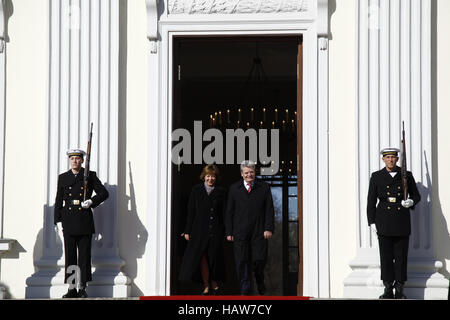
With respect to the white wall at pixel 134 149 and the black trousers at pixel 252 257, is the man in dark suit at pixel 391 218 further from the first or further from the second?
the white wall at pixel 134 149

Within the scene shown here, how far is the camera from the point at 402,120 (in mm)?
10797

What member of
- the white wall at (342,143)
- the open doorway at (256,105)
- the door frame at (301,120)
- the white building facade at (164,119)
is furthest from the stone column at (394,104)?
the open doorway at (256,105)

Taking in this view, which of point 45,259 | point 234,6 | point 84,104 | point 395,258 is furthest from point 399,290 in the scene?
point 84,104

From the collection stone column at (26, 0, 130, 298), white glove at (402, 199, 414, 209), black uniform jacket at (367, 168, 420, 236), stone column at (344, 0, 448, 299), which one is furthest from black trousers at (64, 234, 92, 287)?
white glove at (402, 199, 414, 209)

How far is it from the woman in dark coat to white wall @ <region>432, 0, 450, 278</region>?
8.24ft

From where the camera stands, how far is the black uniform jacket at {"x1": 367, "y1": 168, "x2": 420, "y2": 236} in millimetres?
10062

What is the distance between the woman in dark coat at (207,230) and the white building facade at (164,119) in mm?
505

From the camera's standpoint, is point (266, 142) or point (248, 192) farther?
point (266, 142)

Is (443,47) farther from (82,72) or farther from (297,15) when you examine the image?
(82,72)

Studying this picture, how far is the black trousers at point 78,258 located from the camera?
1025 centimetres

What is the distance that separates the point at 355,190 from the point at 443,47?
1957 mm

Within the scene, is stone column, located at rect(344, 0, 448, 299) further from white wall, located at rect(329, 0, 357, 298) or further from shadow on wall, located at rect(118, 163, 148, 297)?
shadow on wall, located at rect(118, 163, 148, 297)

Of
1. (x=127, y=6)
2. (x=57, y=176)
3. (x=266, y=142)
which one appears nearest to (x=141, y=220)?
(x=57, y=176)

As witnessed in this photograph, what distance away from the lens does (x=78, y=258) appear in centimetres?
1030
